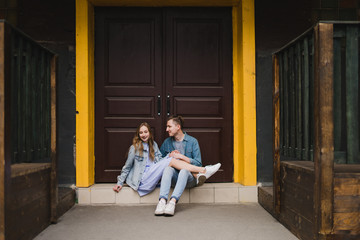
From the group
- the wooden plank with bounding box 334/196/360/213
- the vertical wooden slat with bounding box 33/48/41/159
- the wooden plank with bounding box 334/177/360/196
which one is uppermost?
the vertical wooden slat with bounding box 33/48/41/159

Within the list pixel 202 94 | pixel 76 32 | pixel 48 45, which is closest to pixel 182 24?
pixel 202 94

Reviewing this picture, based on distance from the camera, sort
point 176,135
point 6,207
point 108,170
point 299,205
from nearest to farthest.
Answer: point 6,207 < point 299,205 < point 176,135 < point 108,170

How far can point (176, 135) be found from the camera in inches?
162

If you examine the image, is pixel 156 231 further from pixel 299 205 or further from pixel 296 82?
pixel 296 82

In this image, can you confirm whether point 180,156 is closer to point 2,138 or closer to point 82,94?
point 82,94

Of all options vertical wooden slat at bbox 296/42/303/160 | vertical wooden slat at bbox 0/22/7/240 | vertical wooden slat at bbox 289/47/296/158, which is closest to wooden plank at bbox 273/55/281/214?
vertical wooden slat at bbox 289/47/296/158

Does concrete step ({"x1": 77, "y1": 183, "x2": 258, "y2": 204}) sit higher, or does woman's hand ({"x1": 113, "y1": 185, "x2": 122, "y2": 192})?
woman's hand ({"x1": 113, "y1": 185, "x2": 122, "y2": 192})

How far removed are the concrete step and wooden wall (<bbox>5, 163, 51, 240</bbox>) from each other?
0.84 m

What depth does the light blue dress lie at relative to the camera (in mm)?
3908

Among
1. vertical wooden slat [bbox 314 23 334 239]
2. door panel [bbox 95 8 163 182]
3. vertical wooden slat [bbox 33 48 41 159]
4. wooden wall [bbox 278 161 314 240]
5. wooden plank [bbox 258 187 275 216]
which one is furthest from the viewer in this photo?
door panel [bbox 95 8 163 182]

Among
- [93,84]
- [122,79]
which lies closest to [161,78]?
[122,79]

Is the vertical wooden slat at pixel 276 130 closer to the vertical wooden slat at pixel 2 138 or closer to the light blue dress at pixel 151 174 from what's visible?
the light blue dress at pixel 151 174

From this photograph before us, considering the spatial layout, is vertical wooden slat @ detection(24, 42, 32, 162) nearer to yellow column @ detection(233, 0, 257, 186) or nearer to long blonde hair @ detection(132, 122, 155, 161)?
long blonde hair @ detection(132, 122, 155, 161)

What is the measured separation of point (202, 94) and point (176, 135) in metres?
0.72
